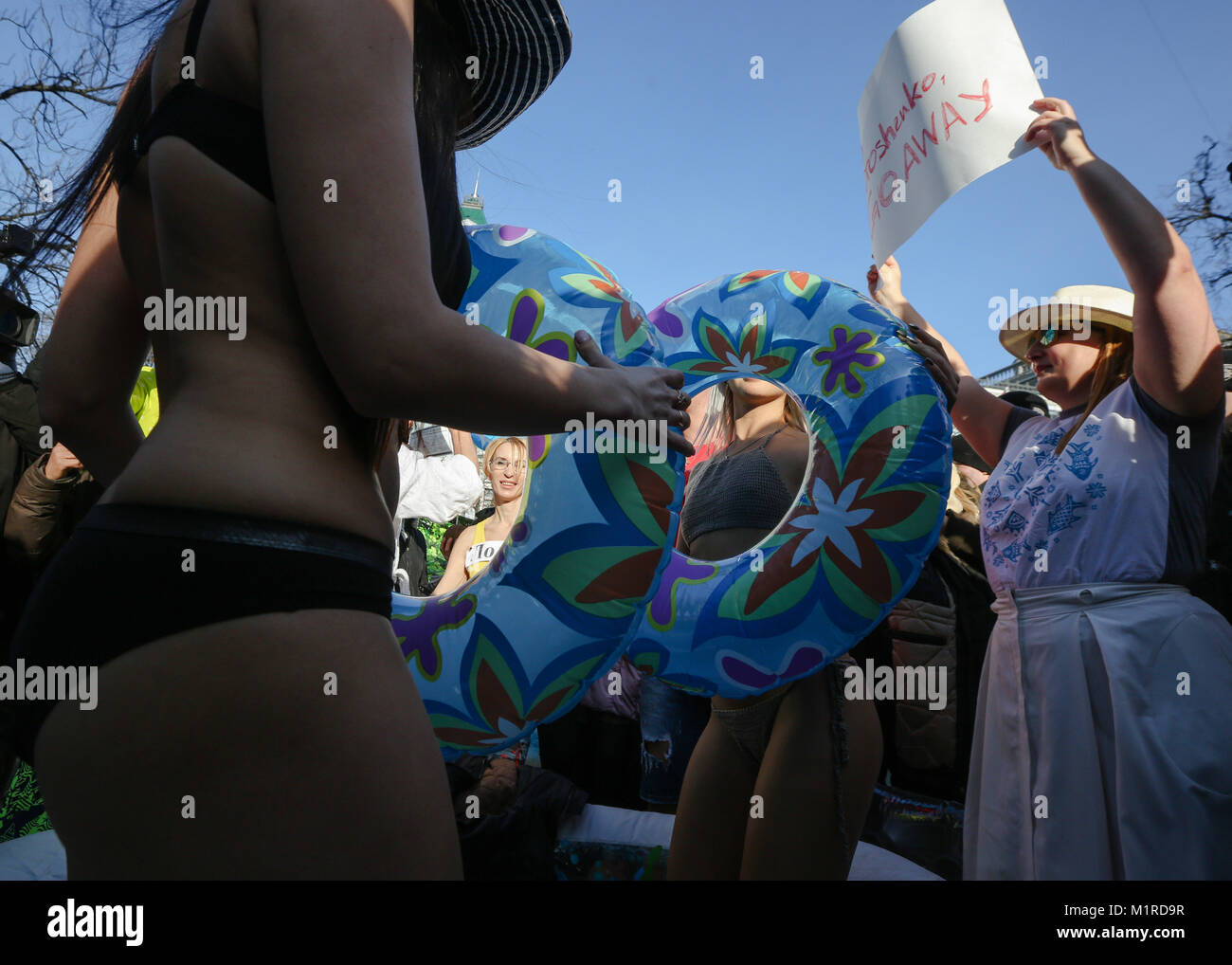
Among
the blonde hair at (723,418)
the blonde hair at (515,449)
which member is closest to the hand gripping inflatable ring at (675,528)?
the blonde hair at (723,418)

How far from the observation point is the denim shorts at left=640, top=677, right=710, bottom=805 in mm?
3064

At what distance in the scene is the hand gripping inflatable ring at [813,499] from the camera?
6.32 ft

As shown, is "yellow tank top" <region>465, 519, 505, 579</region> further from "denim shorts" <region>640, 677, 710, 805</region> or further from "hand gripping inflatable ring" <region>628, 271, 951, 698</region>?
"hand gripping inflatable ring" <region>628, 271, 951, 698</region>

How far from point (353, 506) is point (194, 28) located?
1.48 feet

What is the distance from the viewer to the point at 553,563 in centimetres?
146

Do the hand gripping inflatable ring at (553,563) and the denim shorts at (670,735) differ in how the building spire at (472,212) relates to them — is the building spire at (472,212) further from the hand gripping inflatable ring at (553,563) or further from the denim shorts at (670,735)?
the denim shorts at (670,735)

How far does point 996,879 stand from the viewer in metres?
1.93

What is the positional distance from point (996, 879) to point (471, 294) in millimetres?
1780

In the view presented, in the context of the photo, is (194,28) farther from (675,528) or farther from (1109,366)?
(1109,366)

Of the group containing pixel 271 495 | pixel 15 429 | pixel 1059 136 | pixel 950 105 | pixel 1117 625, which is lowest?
pixel 1117 625

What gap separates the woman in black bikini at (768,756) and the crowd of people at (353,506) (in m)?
0.01

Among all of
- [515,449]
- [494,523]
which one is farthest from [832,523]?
[515,449]
